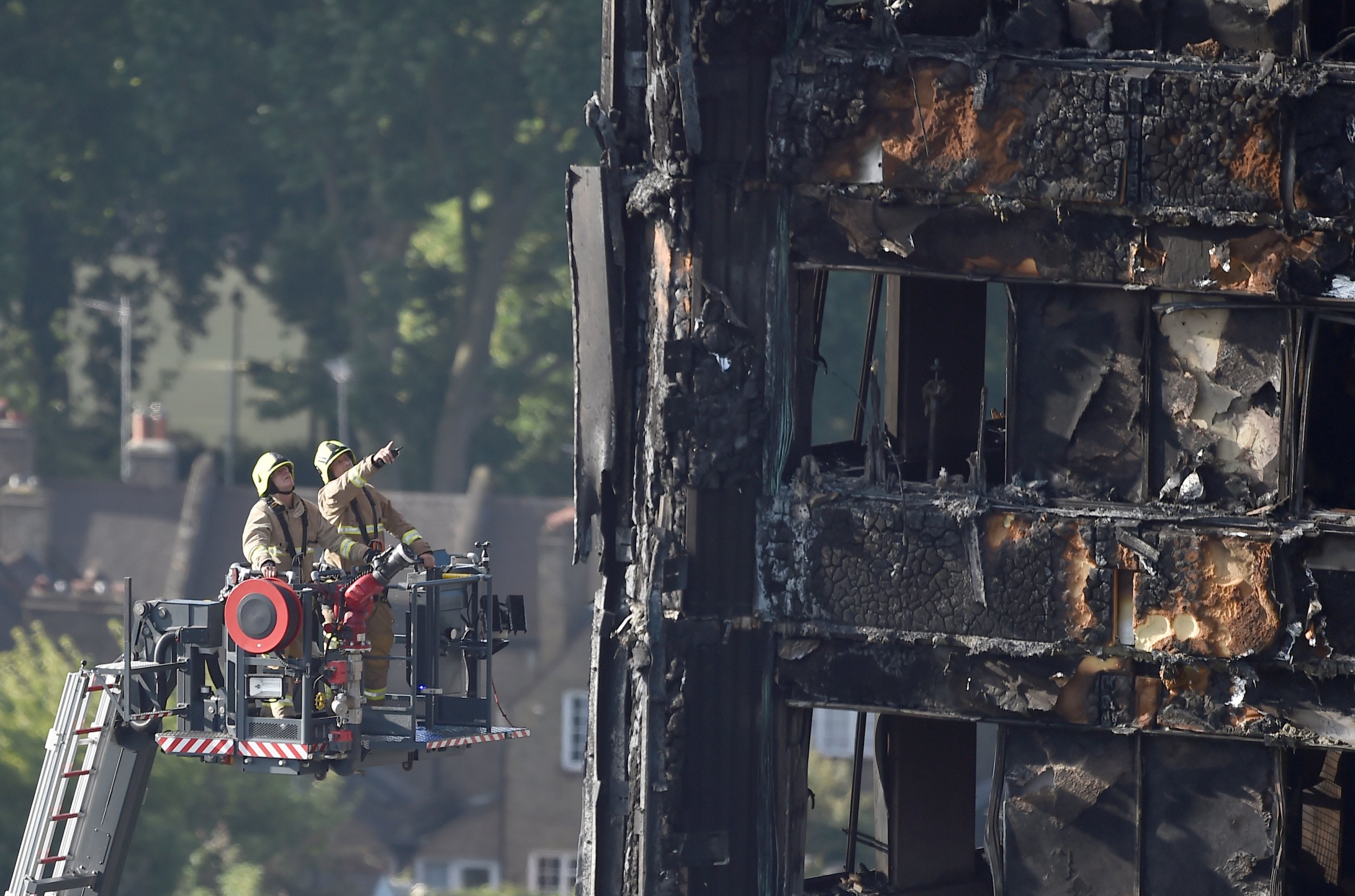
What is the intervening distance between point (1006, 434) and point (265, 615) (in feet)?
14.6

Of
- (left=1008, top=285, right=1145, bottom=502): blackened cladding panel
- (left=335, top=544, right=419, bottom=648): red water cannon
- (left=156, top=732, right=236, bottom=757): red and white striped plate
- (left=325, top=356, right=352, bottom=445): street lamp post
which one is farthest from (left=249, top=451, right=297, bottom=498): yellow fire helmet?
(left=325, top=356, right=352, bottom=445): street lamp post

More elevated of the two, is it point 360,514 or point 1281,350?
point 1281,350

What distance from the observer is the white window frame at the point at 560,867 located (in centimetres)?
4169

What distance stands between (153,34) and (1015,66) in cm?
3862

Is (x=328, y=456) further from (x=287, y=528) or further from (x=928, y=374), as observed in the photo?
(x=928, y=374)

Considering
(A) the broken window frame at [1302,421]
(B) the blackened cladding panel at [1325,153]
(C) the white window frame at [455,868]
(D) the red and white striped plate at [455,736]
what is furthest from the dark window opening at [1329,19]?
(C) the white window frame at [455,868]

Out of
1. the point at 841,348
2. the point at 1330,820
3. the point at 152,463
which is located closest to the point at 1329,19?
the point at 1330,820

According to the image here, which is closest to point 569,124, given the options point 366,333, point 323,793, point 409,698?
point 366,333

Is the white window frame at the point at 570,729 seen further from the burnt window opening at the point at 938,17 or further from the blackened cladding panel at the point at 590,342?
the burnt window opening at the point at 938,17

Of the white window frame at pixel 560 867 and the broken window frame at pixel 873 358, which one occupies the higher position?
the broken window frame at pixel 873 358

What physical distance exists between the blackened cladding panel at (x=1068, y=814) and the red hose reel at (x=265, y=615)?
4197 millimetres

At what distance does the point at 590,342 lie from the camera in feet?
41.9

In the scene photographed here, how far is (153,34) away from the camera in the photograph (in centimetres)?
4709

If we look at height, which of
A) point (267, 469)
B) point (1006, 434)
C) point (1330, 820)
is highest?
point (1006, 434)
